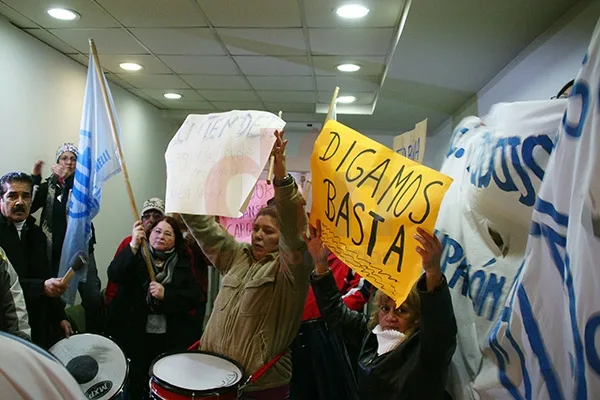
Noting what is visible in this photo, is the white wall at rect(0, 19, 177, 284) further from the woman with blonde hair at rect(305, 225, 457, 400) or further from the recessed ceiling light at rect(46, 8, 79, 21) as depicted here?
the woman with blonde hair at rect(305, 225, 457, 400)

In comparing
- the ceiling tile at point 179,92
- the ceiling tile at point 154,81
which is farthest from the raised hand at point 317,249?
the ceiling tile at point 179,92

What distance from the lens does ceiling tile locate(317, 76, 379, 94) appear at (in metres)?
4.25

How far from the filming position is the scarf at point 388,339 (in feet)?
4.44

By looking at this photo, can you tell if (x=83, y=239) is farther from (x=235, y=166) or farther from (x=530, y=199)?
(x=530, y=199)

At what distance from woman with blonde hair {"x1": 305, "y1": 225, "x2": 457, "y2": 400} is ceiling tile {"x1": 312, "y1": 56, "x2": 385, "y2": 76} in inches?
98.7

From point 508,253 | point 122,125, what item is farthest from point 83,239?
point 122,125

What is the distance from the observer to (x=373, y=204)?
3.98 feet

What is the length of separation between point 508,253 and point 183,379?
3.26 feet

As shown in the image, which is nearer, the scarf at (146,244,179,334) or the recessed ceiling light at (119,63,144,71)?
the scarf at (146,244,179,334)

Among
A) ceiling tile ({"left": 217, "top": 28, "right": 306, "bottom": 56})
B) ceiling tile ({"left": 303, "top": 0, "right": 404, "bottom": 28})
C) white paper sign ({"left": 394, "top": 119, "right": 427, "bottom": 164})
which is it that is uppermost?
ceiling tile ({"left": 303, "top": 0, "right": 404, "bottom": 28})

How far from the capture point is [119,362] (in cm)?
181

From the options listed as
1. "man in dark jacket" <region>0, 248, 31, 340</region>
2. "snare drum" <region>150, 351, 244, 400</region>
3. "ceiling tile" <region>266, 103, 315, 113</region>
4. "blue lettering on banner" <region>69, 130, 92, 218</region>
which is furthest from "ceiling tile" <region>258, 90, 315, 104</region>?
"snare drum" <region>150, 351, 244, 400</region>

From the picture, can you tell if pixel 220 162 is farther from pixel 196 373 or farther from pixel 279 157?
pixel 196 373

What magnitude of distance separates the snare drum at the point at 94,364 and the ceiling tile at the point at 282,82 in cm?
295
